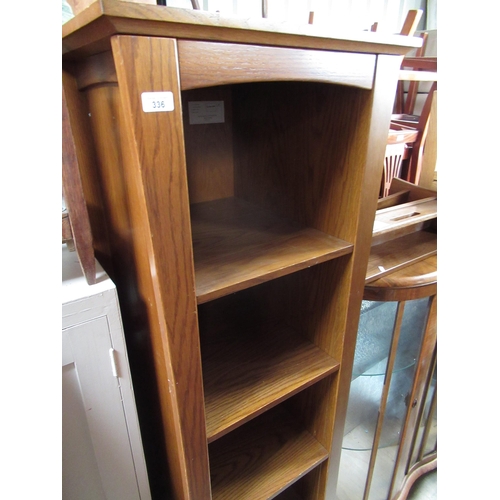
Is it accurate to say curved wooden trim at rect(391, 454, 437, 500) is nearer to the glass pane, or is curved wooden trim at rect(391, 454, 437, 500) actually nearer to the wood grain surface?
the glass pane

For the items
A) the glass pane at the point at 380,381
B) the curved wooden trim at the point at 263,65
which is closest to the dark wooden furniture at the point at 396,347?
the glass pane at the point at 380,381

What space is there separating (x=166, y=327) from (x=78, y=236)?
0.21 m

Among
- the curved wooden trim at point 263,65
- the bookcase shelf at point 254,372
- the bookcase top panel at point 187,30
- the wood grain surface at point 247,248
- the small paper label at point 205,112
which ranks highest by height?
the bookcase top panel at point 187,30

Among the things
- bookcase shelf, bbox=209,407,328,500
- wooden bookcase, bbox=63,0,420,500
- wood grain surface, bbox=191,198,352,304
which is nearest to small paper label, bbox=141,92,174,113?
wooden bookcase, bbox=63,0,420,500

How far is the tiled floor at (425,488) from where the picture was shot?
152 centimetres

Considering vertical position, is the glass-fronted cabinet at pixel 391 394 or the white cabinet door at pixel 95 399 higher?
the white cabinet door at pixel 95 399

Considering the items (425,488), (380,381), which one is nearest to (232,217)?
(380,381)

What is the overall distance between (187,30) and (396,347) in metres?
0.92

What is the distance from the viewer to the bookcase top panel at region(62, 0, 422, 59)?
35 cm

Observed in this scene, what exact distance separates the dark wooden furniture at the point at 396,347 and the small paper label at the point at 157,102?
62cm

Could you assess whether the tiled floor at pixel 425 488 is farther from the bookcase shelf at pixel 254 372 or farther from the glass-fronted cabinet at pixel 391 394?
the bookcase shelf at pixel 254 372

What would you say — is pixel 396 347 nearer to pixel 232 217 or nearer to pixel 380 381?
pixel 380 381

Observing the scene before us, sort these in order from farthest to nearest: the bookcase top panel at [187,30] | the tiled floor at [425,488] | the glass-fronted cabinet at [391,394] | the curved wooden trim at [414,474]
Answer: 1. the tiled floor at [425,488]
2. the curved wooden trim at [414,474]
3. the glass-fronted cabinet at [391,394]
4. the bookcase top panel at [187,30]
